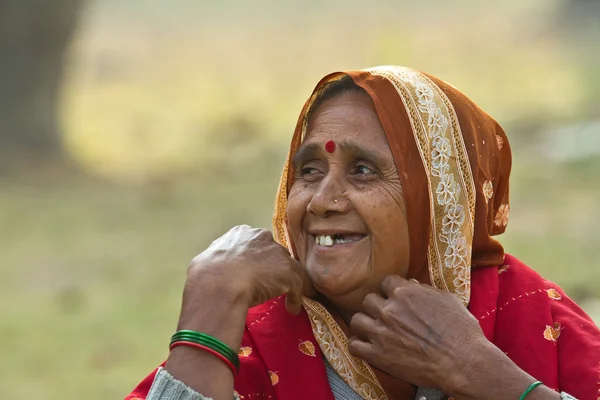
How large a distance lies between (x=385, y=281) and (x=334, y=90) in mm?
611

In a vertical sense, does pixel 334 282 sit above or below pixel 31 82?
below

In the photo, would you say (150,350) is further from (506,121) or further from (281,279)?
(506,121)

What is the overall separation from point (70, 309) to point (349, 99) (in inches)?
208

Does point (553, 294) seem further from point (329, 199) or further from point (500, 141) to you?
point (329, 199)

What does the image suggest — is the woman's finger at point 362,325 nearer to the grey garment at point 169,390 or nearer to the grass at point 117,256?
the grey garment at point 169,390

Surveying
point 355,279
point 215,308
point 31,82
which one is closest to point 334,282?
point 355,279

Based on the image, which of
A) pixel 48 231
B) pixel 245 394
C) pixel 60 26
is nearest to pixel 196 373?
pixel 245 394

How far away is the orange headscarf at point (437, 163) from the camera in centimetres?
255

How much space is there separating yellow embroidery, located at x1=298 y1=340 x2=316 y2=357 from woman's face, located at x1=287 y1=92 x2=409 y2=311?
152mm

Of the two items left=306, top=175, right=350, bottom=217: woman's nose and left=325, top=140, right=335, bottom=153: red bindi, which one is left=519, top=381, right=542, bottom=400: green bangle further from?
left=325, top=140, right=335, bottom=153: red bindi

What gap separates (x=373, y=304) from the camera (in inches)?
97.9

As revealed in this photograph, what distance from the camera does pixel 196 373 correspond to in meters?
2.22

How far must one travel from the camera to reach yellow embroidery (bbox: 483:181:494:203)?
106 inches

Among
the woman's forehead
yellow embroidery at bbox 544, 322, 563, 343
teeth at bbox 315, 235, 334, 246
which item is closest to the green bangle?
yellow embroidery at bbox 544, 322, 563, 343
